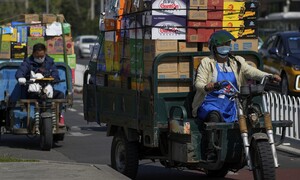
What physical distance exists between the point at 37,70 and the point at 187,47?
5199 mm

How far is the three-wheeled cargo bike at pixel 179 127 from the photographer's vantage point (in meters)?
8.92

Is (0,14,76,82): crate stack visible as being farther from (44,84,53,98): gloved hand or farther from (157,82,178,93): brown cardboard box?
(157,82,178,93): brown cardboard box

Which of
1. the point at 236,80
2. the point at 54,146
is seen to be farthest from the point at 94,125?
the point at 236,80

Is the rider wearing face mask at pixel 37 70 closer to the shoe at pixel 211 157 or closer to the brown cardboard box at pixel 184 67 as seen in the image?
the brown cardboard box at pixel 184 67

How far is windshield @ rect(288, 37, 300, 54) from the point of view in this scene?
21859mm

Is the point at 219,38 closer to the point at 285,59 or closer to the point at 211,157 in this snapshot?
the point at 211,157

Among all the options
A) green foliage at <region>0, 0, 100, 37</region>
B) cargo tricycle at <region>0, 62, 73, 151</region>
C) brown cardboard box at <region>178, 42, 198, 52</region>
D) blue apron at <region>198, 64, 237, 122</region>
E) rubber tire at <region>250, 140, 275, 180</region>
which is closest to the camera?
rubber tire at <region>250, 140, 275, 180</region>

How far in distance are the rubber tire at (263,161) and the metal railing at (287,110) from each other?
577 centimetres

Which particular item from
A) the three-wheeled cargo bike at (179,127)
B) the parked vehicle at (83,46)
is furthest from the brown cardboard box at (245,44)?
the parked vehicle at (83,46)

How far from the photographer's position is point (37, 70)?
1493 centimetres

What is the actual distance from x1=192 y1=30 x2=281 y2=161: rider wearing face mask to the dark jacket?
219 inches

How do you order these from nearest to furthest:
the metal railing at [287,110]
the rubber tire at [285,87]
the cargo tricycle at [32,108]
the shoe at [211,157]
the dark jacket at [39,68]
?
the shoe at [211,157] < the cargo tricycle at [32,108] < the metal railing at [287,110] < the dark jacket at [39,68] < the rubber tire at [285,87]

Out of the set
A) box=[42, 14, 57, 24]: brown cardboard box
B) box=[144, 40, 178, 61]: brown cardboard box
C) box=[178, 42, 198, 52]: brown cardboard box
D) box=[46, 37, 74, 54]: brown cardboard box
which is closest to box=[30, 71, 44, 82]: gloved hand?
box=[46, 37, 74, 54]: brown cardboard box

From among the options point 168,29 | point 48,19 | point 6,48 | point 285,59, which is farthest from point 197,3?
point 285,59
